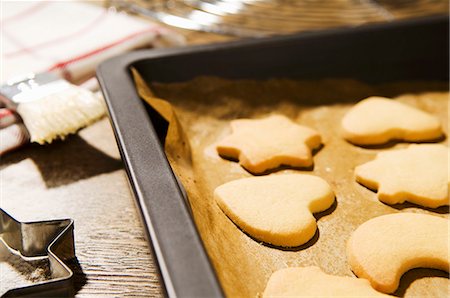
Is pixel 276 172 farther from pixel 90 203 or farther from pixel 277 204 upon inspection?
pixel 90 203

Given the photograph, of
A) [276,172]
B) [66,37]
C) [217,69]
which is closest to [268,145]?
[276,172]

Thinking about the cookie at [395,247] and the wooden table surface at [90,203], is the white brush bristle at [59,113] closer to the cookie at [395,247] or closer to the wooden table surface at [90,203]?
the wooden table surface at [90,203]

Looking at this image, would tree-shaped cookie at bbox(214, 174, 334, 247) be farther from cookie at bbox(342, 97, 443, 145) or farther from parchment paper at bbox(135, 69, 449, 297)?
Answer: cookie at bbox(342, 97, 443, 145)

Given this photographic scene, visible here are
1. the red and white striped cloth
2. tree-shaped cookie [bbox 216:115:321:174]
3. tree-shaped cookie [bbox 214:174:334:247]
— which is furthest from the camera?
the red and white striped cloth

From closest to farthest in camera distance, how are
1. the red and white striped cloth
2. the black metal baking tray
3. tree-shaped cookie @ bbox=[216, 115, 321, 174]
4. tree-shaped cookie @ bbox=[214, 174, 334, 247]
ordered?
the black metal baking tray < tree-shaped cookie @ bbox=[214, 174, 334, 247] < tree-shaped cookie @ bbox=[216, 115, 321, 174] < the red and white striped cloth

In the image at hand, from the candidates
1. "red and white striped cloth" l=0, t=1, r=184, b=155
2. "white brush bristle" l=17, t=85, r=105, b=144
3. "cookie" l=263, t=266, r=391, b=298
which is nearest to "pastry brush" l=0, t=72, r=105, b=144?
"white brush bristle" l=17, t=85, r=105, b=144

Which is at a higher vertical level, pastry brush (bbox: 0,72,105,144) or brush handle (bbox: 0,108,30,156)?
pastry brush (bbox: 0,72,105,144)
